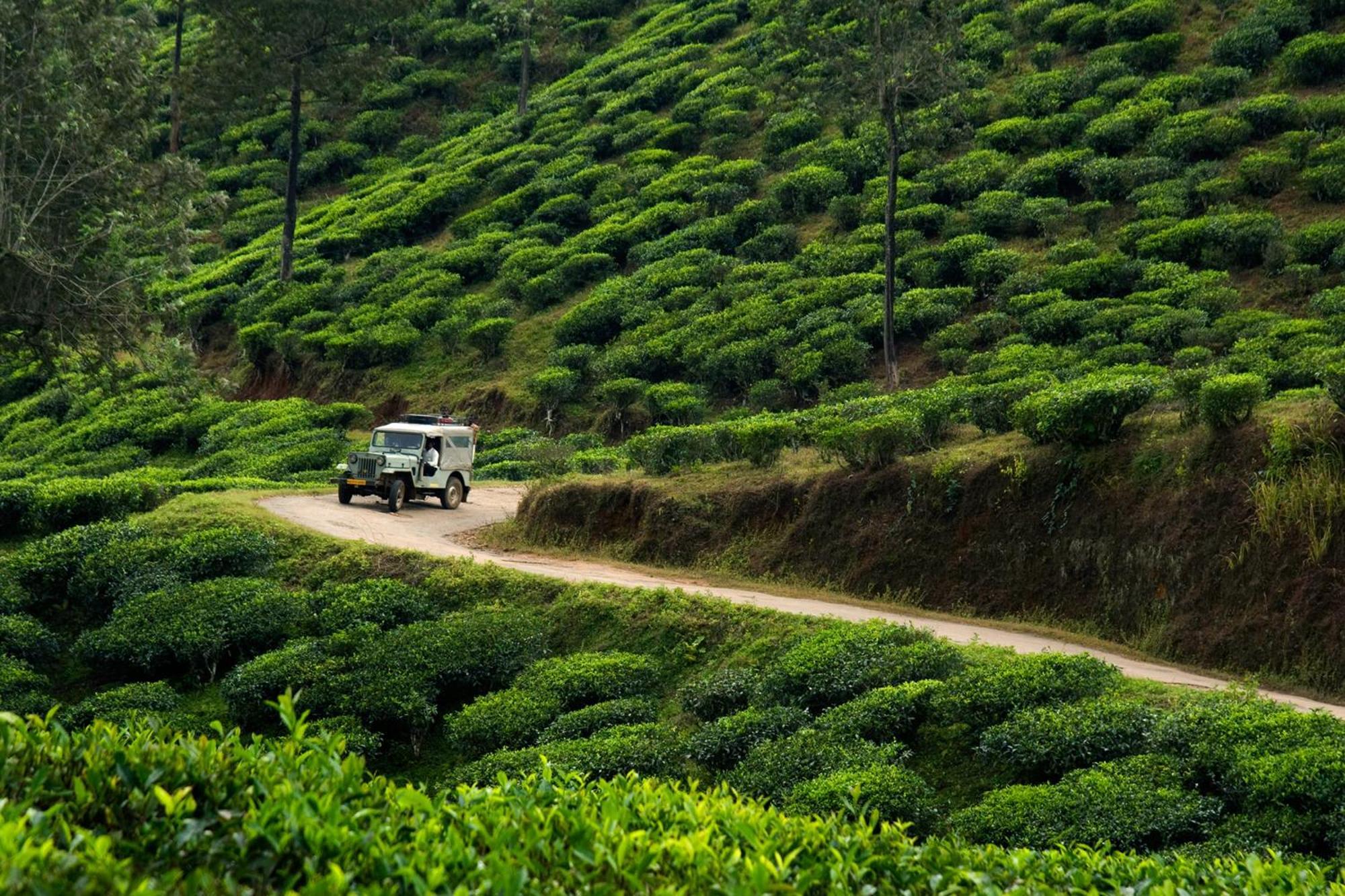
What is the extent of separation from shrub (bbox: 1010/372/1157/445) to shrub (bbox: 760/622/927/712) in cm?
450

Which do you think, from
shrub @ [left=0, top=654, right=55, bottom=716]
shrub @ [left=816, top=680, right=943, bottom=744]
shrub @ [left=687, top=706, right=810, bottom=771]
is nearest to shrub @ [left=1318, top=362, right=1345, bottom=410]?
shrub @ [left=816, top=680, right=943, bottom=744]

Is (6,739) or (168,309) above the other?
(168,309)

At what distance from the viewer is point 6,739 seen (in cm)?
535

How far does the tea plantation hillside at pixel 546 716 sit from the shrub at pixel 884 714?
0.03m

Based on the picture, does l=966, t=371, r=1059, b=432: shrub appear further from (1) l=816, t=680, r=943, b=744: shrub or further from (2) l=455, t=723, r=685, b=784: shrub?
(2) l=455, t=723, r=685, b=784: shrub

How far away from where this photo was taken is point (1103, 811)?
9.98 m

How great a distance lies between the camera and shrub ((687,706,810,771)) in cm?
1266

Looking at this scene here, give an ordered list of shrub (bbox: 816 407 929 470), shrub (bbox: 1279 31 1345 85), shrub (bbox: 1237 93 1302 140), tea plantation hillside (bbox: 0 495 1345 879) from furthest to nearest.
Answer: shrub (bbox: 1279 31 1345 85) < shrub (bbox: 1237 93 1302 140) < shrub (bbox: 816 407 929 470) < tea plantation hillside (bbox: 0 495 1345 879)

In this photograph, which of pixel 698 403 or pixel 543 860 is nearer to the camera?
pixel 543 860

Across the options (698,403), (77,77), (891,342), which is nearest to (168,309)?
(77,77)

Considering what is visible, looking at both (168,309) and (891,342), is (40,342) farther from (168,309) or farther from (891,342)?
(891,342)

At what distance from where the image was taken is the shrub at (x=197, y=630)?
55.6 ft

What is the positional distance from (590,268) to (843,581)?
2492 centimetres

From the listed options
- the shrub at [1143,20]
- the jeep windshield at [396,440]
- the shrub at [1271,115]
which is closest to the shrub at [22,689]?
the jeep windshield at [396,440]
